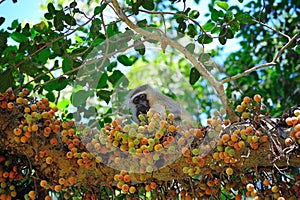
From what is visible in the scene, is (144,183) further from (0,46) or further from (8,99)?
(0,46)

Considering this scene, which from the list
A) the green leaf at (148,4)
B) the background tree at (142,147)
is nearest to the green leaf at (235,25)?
the background tree at (142,147)

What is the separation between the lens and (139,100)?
9.95ft

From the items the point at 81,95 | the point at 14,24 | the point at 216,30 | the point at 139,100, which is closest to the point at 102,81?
the point at 81,95

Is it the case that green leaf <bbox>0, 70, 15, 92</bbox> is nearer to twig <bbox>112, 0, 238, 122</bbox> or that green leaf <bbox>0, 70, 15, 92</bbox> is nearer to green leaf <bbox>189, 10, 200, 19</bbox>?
twig <bbox>112, 0, 238, 122</bbox>

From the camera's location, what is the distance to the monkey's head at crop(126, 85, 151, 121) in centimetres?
288

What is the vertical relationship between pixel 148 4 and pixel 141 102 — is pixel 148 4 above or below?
below

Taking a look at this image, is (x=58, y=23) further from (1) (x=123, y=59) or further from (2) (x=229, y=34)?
(2) (x=229, y=34)

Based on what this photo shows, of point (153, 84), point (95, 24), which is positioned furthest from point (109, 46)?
point (153, 84)

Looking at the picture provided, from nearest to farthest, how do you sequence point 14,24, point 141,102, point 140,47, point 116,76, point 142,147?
point 142,147
point 140,47
point 116,76
point 14,24
point 141,102

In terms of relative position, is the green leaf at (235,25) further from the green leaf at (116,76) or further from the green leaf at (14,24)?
the green leaf at (14,24)

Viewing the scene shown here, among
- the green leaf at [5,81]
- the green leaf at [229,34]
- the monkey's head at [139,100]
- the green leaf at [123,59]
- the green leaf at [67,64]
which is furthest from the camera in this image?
the monkey's head at [139,100]

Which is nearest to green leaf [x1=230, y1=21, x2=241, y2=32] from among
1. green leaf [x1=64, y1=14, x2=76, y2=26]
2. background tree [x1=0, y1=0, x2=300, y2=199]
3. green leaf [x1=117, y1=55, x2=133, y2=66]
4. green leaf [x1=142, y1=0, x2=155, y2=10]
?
background tree [x1=0, y1=0, x2=300, y2=199]

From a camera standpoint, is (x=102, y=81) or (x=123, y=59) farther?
(x=123, y=59)

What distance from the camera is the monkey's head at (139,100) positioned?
288 centimetres
